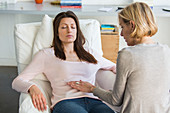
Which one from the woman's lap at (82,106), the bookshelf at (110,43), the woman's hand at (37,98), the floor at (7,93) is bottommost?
the floor at (7,93)

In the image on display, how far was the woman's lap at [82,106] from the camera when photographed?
1592mm

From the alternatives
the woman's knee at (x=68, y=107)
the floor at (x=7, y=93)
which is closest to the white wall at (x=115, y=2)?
the floor at (x=7, y=93)

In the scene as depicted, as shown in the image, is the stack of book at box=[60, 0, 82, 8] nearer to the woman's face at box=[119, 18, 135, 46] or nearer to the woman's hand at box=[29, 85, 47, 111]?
the woman's hand at box=[29, 85, 47, 111]

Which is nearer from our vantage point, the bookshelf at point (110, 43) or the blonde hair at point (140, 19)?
the blonde hair at point (140, 19)

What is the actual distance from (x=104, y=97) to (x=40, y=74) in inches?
24.2

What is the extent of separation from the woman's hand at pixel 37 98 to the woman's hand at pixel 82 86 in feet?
0.72

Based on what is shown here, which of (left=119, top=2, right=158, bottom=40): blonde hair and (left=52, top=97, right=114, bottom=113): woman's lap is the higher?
(left=119, top=2, right=158, bottom=40): blonde hair

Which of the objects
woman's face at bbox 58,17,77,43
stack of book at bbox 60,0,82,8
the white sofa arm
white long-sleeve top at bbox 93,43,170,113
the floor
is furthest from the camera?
stack of book at bbox 60,0,82,8

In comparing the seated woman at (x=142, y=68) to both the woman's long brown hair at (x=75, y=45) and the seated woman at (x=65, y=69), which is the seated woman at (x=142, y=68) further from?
the woman's long brown hair at (x=75, y=45)

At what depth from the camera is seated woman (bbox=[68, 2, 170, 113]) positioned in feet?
4.26

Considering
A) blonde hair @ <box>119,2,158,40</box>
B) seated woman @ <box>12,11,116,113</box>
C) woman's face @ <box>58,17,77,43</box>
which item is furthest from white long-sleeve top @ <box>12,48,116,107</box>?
blonde hair @ <box>119,2,158,40</box>

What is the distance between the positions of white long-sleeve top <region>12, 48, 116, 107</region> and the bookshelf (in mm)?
859

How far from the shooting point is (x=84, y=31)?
2162 mm

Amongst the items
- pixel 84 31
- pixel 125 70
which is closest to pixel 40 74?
pixel 84 31
